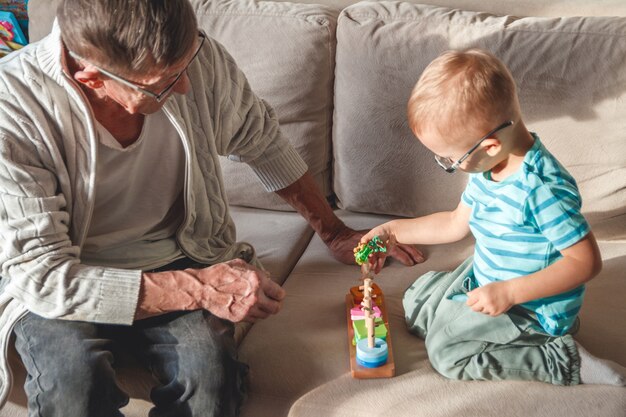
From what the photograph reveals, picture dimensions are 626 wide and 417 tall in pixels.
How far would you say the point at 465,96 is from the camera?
4.19 feet

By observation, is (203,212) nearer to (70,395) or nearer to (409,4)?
(70,395)

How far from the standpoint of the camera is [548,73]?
1.71 m

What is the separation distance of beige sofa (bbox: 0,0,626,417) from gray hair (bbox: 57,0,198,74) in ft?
2.11

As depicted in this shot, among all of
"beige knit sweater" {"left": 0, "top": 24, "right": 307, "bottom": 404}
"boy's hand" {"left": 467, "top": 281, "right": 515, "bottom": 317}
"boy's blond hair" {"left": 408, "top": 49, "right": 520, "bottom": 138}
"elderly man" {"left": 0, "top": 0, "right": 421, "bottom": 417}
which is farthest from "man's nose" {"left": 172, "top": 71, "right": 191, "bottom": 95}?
"boy's hand" {"left": 467, "top": 281, "right": 515, "bottom": 317}

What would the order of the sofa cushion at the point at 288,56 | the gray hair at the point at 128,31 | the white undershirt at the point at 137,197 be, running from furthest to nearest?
the sofa cushion at the point at 288,56
the white undershirt at the point at 137,197
the gray hair at the point at 128,31

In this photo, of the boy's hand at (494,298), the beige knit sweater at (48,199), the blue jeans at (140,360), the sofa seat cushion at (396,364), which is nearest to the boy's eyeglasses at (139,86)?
the beige knit sweater at (48,199)

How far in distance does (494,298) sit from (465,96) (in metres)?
0.37

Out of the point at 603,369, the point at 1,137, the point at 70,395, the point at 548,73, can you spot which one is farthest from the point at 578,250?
the point at 1,137

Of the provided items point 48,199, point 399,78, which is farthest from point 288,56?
point 48,199

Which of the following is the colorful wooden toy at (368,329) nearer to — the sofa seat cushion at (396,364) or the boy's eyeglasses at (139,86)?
the sofa seat cushion at (396,364)

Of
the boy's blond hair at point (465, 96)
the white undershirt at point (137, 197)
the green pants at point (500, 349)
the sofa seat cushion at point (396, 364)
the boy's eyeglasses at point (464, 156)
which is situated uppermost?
the boy's blond hair at point (465, 96)

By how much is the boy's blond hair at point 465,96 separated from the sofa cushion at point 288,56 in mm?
658

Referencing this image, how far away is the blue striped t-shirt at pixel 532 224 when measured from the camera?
130 centimetres

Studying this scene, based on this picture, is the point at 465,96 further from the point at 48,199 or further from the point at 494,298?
the point at 48,199
